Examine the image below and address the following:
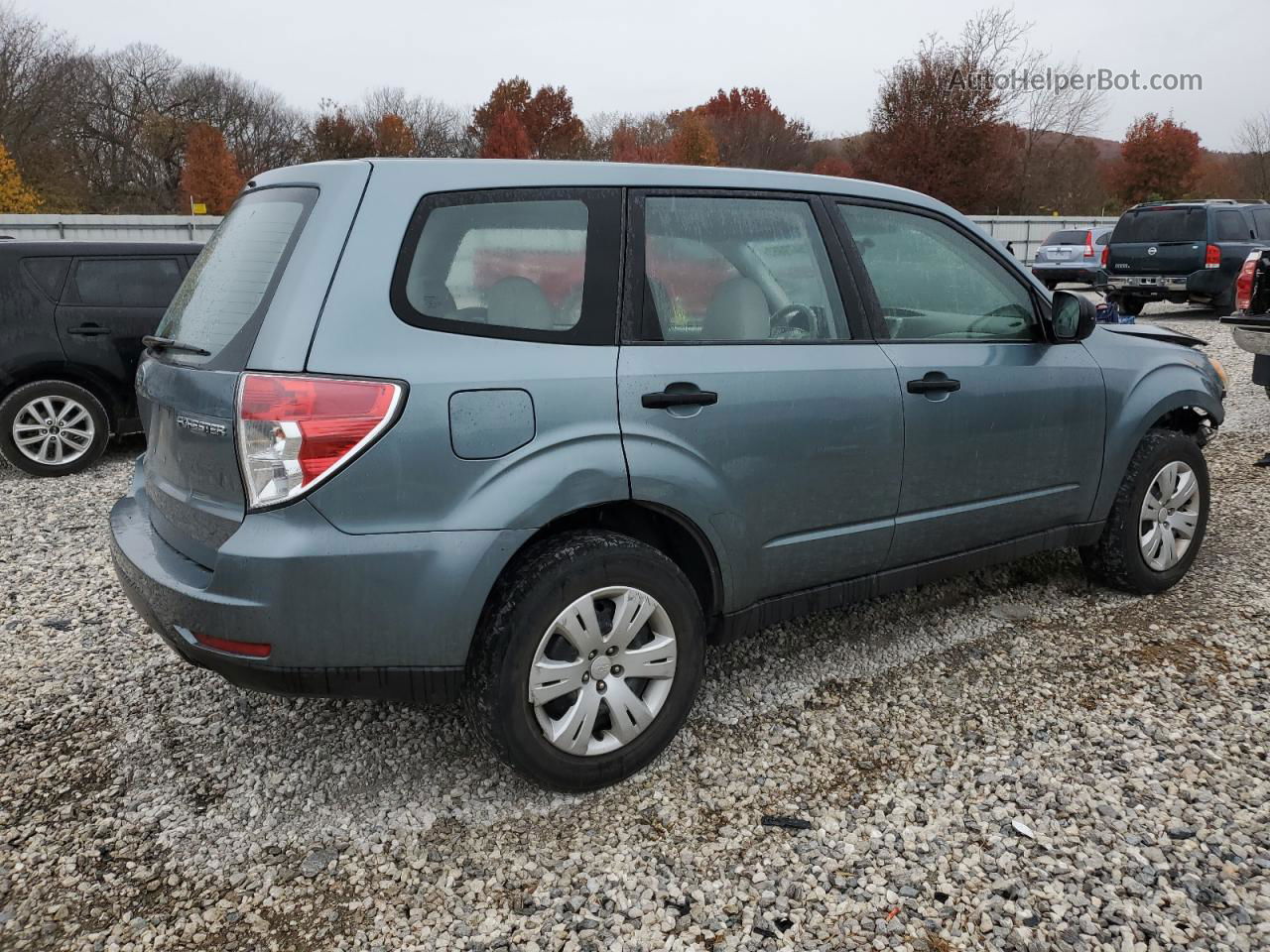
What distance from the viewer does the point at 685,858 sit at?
8.42 feet

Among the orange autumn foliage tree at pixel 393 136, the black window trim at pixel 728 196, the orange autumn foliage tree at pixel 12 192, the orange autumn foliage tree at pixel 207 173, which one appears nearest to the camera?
the black window trim at pixel 728 196

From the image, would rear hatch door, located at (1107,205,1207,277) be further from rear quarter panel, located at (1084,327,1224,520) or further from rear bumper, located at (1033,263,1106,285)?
rear quarter panel, located at (1084,327,1224,520)

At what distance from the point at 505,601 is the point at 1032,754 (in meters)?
1.73

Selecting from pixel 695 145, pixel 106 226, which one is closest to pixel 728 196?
pixel 106 226

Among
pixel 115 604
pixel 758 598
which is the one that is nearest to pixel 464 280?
pixel 758 598

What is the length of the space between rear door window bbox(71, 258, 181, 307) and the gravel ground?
12.6 feet

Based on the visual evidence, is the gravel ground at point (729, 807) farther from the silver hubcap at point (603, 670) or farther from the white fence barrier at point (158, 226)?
the white fence barrier at point (158, 226)

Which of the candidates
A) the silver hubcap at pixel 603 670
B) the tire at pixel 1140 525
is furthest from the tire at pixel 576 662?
the tire at pixel 1140 525

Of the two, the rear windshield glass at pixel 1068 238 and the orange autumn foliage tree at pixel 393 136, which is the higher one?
the orange autumn foliage tree at pixel 393 136

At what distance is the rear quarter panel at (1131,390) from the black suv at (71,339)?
6377 mm

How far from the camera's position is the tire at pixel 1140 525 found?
162 inches

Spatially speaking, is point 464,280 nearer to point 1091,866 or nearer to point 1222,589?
point 1091,866

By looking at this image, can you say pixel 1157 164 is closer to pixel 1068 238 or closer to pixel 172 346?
pixel 1068 238

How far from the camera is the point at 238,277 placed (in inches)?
106
